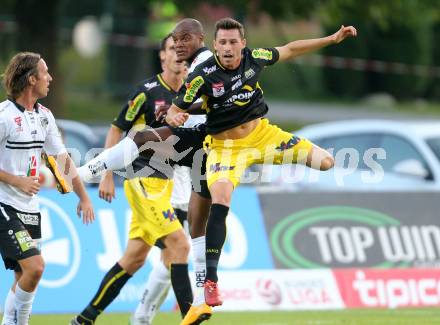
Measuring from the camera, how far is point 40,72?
9.23 meters

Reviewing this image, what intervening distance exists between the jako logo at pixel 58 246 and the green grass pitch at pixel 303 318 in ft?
1.99

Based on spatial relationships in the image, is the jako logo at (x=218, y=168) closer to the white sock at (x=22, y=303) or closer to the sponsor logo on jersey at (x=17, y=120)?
the sponsor logo on jersey at (x=17, y=120)

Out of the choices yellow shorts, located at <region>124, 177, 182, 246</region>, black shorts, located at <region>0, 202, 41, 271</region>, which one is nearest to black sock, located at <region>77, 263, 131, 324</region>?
yellow shorts, located at <region>124, 177, 182, 246</region>

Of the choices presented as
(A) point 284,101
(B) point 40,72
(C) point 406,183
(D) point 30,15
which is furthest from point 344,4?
(B) point 40,72

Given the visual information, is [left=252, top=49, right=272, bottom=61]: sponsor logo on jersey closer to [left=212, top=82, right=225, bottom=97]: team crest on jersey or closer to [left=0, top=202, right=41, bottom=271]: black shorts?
[left=212, top=82, right=225, bottom=97]: team crest on jersey

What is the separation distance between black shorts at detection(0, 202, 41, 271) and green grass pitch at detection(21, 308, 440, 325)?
257cm

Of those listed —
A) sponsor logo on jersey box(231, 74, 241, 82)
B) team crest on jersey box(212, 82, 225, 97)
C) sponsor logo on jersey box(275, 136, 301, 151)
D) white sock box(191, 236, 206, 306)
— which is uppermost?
sponsor logo on jersey box(231, 74, 241, 82)

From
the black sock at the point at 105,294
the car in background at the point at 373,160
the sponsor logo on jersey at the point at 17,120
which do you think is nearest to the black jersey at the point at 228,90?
the sponsor logo on jersey at the point at 17,120

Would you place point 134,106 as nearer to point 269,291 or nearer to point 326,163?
point 326,163

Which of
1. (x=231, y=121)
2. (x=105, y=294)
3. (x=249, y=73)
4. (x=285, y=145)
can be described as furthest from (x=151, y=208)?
(x=249, y=73)

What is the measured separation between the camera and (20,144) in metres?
9.10

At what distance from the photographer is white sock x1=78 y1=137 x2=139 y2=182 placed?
33.7ft

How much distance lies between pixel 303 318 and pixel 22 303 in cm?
374

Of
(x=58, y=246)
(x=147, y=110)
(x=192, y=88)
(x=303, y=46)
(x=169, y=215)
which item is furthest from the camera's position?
(x=58, y=246)
